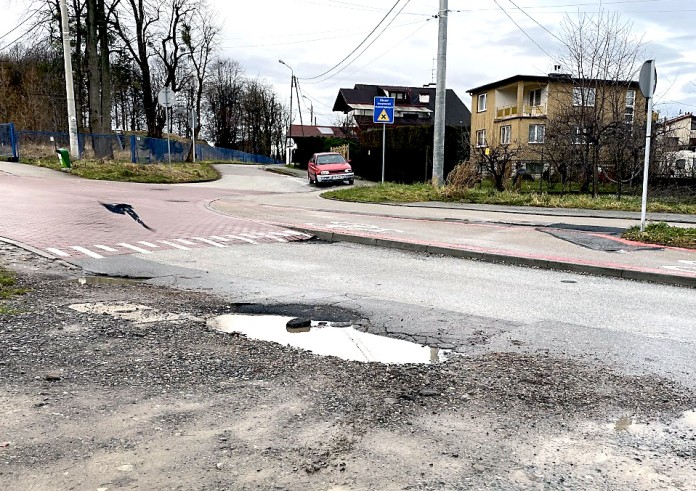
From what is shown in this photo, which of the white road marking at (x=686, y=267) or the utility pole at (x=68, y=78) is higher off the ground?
the utility pole at (x=68, y=78)

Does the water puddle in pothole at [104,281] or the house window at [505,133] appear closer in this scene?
the water puddle in pothole at [104,281]

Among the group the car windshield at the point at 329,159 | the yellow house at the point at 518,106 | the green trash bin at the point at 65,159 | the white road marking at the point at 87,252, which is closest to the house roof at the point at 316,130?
the yellow house at the point at 518,106

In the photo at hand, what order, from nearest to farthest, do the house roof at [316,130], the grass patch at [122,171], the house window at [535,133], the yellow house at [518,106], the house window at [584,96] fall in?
the house window at [584,96]
the grass patch at [122,171]
the yellow house at [518,106]
the house window at [535,133]
the house roof at [316,130]

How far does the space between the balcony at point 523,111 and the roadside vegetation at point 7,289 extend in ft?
137

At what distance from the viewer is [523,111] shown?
150 feet

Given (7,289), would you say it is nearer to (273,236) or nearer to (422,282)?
(422,282)

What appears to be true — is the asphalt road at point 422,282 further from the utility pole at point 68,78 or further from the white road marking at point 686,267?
the utility pole at point 68,78

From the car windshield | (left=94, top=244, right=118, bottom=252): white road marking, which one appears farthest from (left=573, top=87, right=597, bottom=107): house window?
(left=94, top=244, right=118, bottom=252): white road marking

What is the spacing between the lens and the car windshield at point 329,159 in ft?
102

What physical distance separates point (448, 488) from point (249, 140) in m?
87.2

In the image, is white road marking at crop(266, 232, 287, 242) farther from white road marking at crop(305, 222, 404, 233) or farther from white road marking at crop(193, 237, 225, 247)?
white road marking at crop(305, 222, 404, 233)

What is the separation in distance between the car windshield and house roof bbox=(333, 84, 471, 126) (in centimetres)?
4245

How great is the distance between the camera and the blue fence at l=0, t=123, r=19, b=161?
29625 millimetres

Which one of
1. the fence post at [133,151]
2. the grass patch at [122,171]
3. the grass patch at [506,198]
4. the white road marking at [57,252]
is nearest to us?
the white road marking at [57,252]
